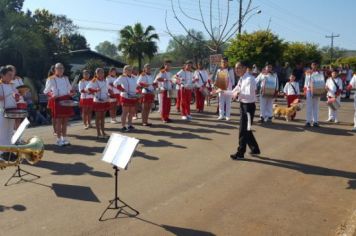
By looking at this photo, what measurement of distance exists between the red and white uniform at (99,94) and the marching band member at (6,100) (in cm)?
295

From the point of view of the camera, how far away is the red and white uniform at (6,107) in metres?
8.90

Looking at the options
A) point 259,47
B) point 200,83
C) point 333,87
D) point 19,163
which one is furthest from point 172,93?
point 259,47

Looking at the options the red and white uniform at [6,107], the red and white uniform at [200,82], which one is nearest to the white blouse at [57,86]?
the red and white uniform at [6,107]

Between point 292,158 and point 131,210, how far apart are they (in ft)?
15.3

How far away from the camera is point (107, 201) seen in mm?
6875

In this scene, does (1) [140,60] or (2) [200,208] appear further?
(1) [140,60]

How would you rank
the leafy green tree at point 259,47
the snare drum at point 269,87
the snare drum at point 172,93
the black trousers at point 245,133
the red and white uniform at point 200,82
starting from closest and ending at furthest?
the black trousers at point 245,133 < the snare drum at point 172,93 < the snare drum at point 269,87 < the red and white uniform at point 200,82 < the leafy green tree at point 259,47

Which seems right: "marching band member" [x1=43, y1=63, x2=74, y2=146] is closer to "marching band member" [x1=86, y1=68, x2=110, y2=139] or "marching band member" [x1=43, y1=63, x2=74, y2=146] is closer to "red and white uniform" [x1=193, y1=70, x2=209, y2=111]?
"marching band member" [x1=86, y1=68, x2=110, y2=139]

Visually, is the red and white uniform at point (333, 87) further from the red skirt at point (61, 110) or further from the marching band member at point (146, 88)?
the red skirt at point (61, 110)

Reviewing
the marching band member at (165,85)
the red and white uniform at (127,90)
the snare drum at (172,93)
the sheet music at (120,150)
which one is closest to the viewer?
the sheet music at (120,150)

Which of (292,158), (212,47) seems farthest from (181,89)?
(212,47)

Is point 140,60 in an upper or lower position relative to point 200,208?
upper

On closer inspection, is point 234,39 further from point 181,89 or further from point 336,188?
point 336,188

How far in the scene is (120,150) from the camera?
20.0ft
